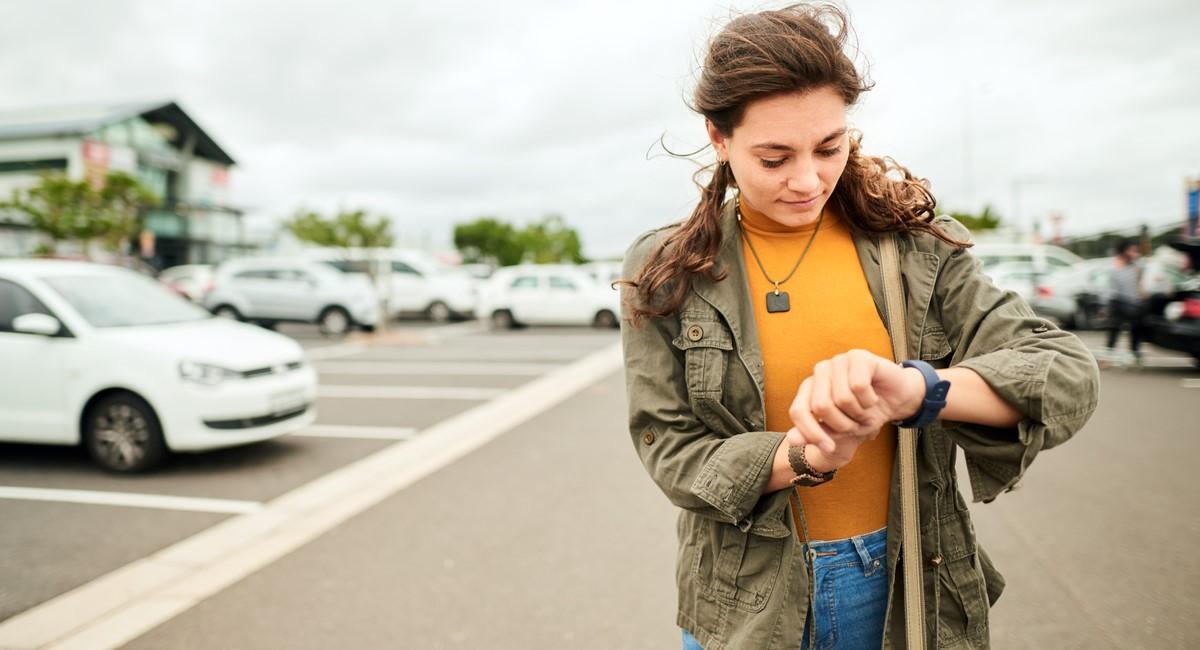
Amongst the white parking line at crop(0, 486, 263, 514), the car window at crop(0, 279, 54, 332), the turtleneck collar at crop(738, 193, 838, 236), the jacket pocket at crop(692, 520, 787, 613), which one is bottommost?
the white parking line at crop(0, 486, 263, 514)

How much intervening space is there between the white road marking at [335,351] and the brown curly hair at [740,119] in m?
13.5

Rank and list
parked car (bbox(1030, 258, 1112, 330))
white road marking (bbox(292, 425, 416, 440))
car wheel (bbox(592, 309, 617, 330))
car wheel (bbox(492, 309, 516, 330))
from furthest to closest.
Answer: car wheel (bbox(492, 309, 516, 330)) → car wheel (bbox(592, 309, 617, 330)) → parked car (bbox(1030, 258, 1112, 330)) → white road marking (bbox(292, 425, 416, 440))

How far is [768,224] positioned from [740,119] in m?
0.24

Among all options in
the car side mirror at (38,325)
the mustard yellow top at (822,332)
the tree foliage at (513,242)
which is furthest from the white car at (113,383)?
the tree foliage at (513,242)

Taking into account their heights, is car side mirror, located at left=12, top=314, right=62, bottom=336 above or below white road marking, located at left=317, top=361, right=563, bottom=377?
above

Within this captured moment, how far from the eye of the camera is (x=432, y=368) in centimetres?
1257

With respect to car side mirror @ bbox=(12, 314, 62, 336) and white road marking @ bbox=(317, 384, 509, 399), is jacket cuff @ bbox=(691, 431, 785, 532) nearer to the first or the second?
car side mirror @ bbox=(12, 314, 62, 336)

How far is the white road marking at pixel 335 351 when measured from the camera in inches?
566

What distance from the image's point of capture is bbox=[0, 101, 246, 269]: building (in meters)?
37.0

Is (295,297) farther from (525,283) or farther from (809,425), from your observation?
(809,425)

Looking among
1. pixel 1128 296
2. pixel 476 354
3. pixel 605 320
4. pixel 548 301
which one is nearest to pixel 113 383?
pixel 476 354

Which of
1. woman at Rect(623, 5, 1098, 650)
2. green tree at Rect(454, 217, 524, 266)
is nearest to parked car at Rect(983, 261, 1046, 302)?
woman at Rect(623, 5, 1098, 650)

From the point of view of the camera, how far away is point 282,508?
5.18 meters

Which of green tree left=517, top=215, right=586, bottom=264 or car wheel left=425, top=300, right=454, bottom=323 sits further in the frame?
green tree left=517, top=215, right=586, bottom=264
